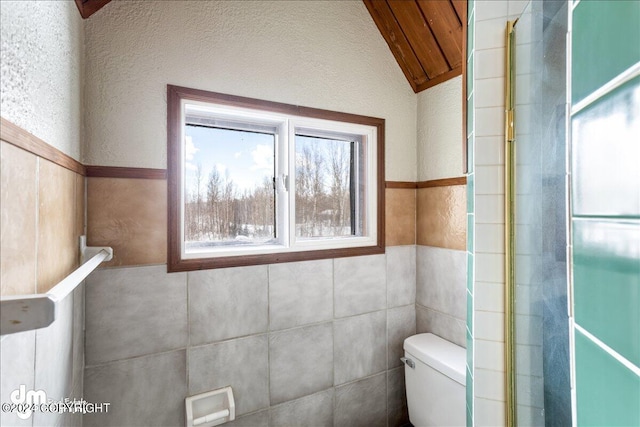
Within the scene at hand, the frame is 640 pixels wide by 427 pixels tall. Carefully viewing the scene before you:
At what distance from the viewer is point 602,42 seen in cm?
27

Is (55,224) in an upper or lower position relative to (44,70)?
lower

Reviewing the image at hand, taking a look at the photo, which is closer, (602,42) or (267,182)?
(602,42)

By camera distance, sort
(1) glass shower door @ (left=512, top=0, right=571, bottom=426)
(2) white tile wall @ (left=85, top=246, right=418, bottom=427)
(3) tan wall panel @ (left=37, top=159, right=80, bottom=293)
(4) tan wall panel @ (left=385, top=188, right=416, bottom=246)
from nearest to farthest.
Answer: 1. (1) glass shower door @ (left=512, top=0, right=571, bottom=426)
2. (3) tan wall panel @ (left=37, top=159, right=80, bottom=293)
3. (2) white tile wall @ (left=85, top=246, right=418, bottom=427)
4. (4) tan wall panel @ (left=385, top=188, right=416, bottom=246)

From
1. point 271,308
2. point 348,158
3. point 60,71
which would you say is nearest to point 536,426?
point 271,308

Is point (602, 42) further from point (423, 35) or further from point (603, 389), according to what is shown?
point (423, 35)

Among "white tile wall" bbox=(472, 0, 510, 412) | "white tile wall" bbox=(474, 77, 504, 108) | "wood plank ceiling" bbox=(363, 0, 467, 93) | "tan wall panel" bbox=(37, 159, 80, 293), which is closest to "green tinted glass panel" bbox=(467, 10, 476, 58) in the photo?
"white tile wall" bbox=(472, 0, 510, 412)

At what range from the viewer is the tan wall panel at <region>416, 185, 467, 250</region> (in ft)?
5.36

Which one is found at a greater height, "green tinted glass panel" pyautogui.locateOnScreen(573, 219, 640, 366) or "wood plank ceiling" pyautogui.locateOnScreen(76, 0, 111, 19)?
"wood plank ceiling" pyautogui.locateOnScreen(76, 0, 111, 19)

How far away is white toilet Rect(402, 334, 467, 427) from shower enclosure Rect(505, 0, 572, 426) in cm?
67

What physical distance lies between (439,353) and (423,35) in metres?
1.64

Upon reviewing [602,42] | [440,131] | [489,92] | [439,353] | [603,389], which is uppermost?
[440,131]

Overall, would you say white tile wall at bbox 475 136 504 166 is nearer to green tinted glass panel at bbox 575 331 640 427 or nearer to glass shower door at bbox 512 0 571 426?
glass shower door at bbox 512 0 571 426

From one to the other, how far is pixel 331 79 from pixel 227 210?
2.86 ft

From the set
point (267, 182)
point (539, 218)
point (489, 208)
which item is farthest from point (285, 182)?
point (539, 218)
